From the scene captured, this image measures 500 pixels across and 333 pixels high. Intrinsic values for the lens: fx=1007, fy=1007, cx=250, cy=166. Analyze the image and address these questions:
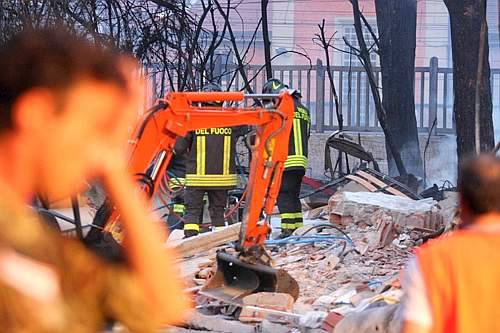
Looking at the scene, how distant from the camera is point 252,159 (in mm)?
7750

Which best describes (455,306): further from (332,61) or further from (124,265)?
(332,61)

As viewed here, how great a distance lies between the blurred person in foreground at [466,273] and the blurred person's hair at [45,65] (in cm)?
124

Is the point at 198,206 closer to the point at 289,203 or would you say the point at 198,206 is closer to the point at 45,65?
the point at 289,203

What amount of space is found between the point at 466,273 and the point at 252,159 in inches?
202

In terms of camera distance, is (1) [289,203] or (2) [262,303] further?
(1) [289,203]

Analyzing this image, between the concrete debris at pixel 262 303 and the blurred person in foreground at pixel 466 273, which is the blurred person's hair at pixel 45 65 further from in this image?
the concrete debris at pixel 262 303

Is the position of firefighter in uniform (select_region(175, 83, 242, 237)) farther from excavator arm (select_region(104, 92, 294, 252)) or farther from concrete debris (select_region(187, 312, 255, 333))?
concrete debris (select_region(187, 312, 255, 333))

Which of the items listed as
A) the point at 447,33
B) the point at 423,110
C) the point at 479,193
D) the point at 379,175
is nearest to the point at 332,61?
the point at 447,33

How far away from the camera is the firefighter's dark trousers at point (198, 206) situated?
10.3 meters

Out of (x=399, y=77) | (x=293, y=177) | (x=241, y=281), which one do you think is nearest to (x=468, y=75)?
(x=293, y=177)

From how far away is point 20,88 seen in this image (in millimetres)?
1733

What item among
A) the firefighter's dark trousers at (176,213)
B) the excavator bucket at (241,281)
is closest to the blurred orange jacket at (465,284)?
the excavator bucket at (241,281)

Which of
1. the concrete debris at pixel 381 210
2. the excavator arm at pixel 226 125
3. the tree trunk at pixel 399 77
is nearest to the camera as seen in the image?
the excavator arm at pixel 226 125

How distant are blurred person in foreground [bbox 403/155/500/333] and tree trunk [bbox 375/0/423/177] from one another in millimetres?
13597
